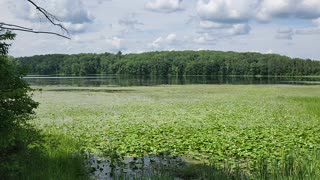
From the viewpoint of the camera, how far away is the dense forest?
502 ft

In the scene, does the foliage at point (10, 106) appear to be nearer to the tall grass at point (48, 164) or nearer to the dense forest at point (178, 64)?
the tall grass at point (48, 164)

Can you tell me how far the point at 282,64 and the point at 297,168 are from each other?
497 ft

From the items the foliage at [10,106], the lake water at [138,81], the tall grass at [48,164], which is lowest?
the lake water at [138,81]

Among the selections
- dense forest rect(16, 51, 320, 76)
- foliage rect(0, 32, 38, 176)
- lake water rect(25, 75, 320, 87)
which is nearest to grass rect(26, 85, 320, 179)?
foliage rect(0, 32, 38, 176)

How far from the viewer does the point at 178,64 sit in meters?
162

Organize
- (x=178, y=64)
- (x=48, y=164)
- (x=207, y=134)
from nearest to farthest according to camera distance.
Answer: (x=48, y=164)
(x=207, y=134)
(x=178, y=64)

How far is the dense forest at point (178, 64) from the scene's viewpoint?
502 feet

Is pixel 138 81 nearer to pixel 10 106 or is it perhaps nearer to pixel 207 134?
pixel 207 134

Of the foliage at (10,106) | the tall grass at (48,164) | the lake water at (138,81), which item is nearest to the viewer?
the foliage at (10,106)

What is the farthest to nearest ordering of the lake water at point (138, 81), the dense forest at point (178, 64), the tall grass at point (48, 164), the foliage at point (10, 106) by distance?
the dense forest at point (178, 64), the lake water at point (138, 81), the tall grass at point (48, 164), the foliage at point (10, 106)

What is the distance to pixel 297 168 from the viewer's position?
780cm

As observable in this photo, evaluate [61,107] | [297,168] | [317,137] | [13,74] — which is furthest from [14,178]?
[61,107]

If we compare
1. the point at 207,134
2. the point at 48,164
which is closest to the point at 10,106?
the point at 48,164

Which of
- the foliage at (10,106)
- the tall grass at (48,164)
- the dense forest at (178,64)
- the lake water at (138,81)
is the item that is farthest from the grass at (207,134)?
the dense forest at (178,64)
